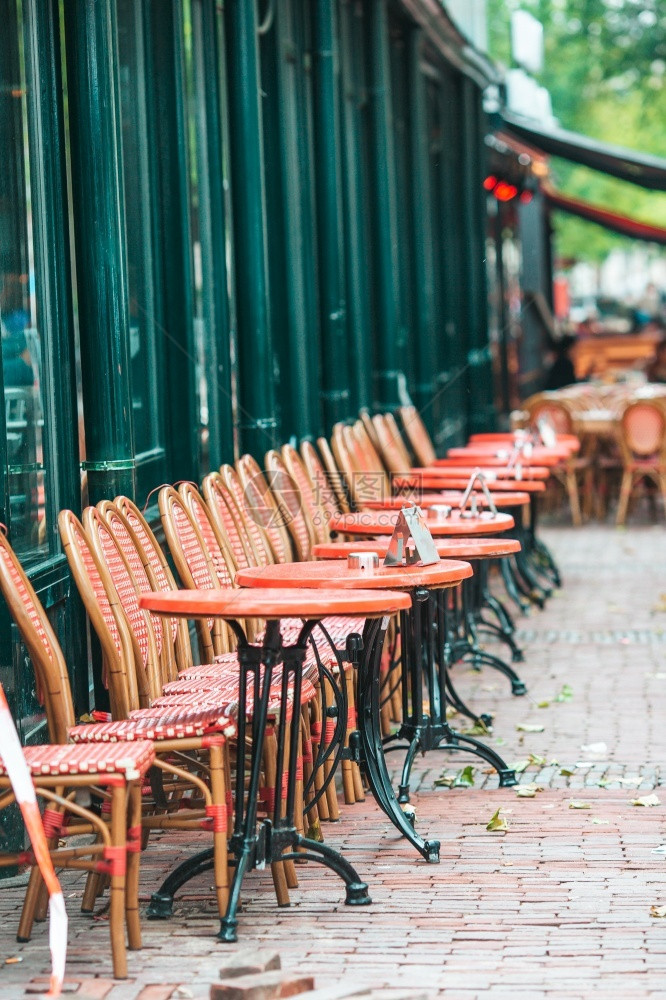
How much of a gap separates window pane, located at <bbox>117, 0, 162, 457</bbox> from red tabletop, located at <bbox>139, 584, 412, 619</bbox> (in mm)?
2789

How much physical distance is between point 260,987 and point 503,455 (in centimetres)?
676

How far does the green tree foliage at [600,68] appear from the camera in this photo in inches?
1185

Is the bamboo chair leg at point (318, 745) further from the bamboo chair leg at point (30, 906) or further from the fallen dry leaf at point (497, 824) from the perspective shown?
the bamboo chair leg at point (30, 906)

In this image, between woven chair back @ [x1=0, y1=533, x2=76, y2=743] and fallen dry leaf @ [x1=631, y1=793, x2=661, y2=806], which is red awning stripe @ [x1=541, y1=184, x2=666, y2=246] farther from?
woven chair back @ [x1=0, y1=533, x2=76, y2=743]

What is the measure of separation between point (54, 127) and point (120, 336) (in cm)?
80

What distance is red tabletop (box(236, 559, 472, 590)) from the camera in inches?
205

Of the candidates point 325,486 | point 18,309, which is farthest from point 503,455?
point 18,309

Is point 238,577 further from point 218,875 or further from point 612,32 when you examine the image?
point 612,32

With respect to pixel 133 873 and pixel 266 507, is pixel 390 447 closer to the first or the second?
pixel 266 507

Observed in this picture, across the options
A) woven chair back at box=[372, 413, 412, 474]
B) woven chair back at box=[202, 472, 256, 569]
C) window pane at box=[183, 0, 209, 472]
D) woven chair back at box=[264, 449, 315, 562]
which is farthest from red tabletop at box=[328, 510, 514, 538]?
woven chair back at box=[372, 413, 412, 474]

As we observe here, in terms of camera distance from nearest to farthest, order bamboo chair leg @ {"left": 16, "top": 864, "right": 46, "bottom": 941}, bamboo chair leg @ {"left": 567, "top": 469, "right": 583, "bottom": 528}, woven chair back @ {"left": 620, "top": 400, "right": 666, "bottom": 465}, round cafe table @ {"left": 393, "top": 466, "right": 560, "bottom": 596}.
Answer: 1. bamboo chair leg @ {"left": 16, "top": 864, "right": 46, "bottom": 941}
2. round cafe table @ {"left": 393, "top": 466, "right": 560, "bottom": 596}
3. woven chair back @ {"left": 620, "top": 400, "right": 666, "bottom": 465}
4. bamboo chair leg @ {"left": 567, "top": 469, "right": 583, "bottom": 528}

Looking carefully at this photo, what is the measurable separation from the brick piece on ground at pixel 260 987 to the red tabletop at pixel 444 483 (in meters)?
5.19

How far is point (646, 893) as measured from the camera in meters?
4.85

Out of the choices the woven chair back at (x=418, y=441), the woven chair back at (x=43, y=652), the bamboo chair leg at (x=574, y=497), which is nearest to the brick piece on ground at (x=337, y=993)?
the woven chair back at (x=43, y=652)
